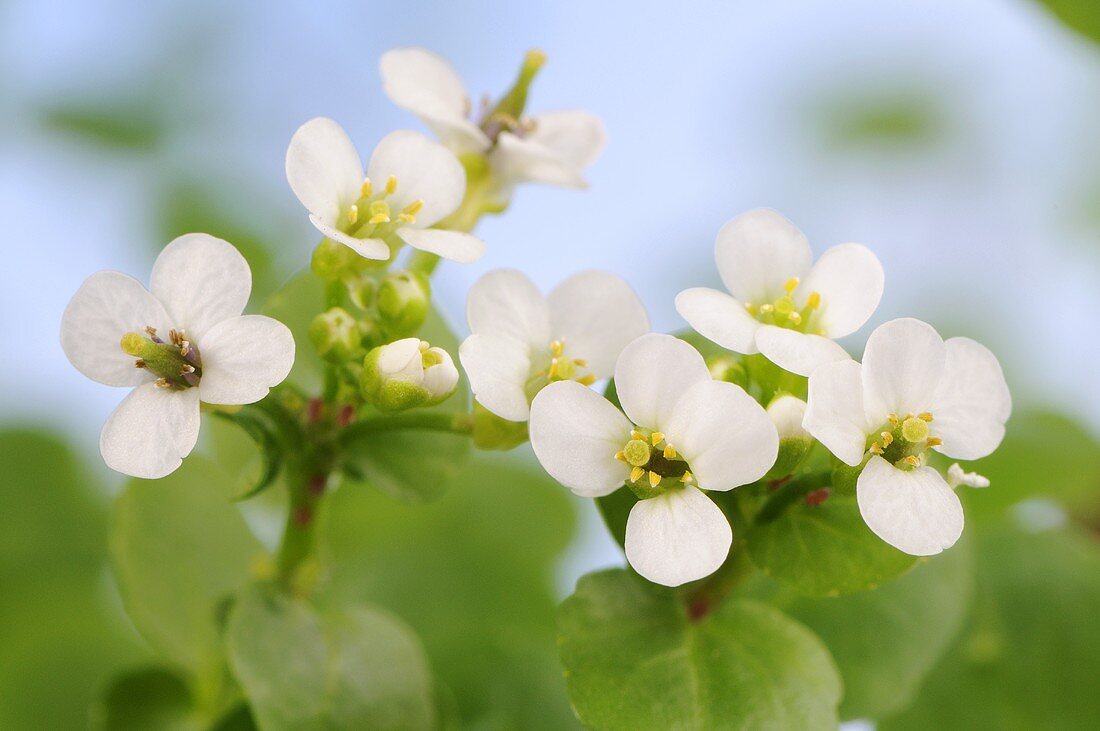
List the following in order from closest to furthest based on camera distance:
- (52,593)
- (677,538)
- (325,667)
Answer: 1. (677,538)
2. (325,667)
3. (52,593)

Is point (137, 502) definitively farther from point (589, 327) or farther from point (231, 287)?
point (589, 327)

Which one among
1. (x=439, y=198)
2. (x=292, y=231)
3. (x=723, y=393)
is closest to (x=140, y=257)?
(x=292, y=231)

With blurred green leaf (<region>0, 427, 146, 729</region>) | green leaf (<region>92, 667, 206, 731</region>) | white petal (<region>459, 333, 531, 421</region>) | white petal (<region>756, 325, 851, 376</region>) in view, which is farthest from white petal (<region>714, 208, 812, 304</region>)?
blurred green leaf (<region>0, 427, 146, 729</region>)

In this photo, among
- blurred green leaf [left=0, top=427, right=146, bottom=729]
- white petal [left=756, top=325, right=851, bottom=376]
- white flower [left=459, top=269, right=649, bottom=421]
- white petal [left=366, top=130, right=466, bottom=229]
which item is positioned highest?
white petal [left=756, top=325, right=851, bottom=376]

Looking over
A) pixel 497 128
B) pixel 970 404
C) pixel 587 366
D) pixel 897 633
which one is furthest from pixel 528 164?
pixel 897 633

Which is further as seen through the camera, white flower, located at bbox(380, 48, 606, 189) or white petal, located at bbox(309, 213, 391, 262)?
white flower, located at bbox(380, 48, 606, 189)

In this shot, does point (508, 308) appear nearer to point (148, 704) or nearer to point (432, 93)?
point (432, 93)

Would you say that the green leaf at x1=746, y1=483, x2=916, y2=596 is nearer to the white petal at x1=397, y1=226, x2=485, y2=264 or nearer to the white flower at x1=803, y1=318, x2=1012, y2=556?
the white flower at x1=803, y1=318, x2=1012, y2=556

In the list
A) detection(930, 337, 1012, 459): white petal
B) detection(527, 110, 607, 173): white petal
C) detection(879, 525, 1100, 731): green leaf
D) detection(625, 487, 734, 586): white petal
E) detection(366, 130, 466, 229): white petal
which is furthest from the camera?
detection(879, 525, 1100, 731): green leaf
